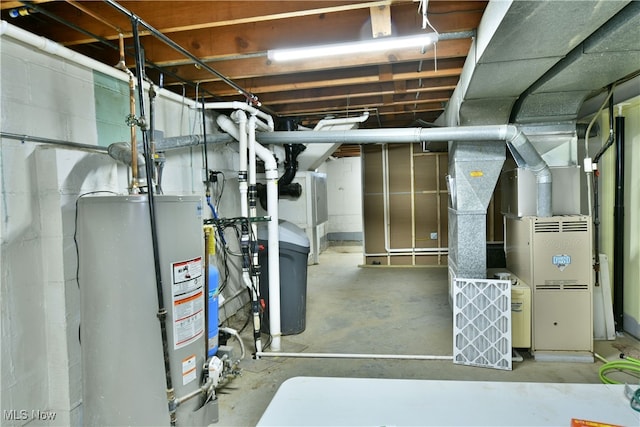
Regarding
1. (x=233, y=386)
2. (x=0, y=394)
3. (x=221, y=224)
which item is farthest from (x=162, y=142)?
(x=233, y=386)

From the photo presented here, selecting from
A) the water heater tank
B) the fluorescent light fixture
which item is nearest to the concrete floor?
the water heater tank

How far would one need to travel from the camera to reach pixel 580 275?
110 inches

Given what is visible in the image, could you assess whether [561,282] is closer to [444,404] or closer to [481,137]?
[481,137]

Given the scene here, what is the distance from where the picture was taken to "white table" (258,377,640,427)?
3.25ft

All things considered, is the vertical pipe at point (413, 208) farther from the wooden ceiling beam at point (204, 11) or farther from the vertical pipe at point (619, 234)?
the wooden ceiling beam at point (204, 11)

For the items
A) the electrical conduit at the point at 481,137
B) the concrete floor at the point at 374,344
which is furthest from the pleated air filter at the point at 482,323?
the electrical conduit at the point at 481,137

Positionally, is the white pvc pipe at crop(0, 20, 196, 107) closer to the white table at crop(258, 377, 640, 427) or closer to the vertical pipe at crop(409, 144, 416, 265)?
the white table at crop(258, 377, 640, 427)

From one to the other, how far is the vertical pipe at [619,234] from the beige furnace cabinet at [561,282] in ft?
2.81

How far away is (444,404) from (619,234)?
131 inches

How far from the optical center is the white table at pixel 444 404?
99cm

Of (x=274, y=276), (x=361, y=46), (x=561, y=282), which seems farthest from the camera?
(x=274, y=276)

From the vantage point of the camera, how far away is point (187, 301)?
62.3 inches

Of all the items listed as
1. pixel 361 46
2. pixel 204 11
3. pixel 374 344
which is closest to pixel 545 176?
Answer: pixel 361 46

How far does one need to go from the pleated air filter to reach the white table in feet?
5.63
